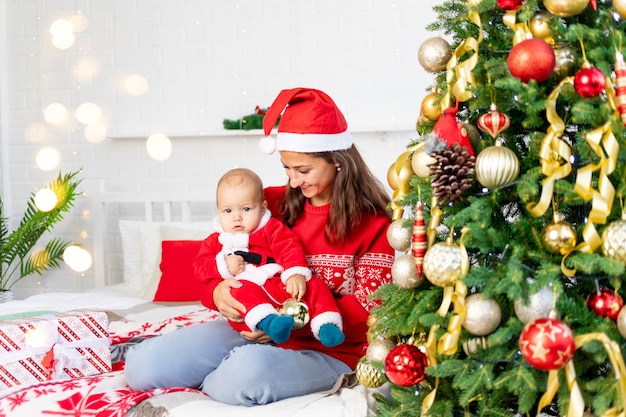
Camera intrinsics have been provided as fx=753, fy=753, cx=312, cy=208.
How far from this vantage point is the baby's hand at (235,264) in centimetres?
188

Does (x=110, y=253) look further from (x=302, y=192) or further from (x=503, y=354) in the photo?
(x=503, y=354)

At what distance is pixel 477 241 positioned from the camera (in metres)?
1.25

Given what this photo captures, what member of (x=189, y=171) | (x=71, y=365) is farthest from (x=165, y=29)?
(x=71, y=365)

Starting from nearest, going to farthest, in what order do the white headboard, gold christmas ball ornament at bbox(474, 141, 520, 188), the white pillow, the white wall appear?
gold christmas ball ornament at bbox(474, 141, 520, 188)
the white pillow
the white wall
the white headboard

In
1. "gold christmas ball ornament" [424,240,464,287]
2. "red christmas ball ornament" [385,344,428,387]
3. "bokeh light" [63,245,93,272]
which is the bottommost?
"bokeh light" [63,245,93,272]

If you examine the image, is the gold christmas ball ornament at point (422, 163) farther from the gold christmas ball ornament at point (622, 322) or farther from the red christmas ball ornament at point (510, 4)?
the gold christmas ball ornament at point (622, 322)

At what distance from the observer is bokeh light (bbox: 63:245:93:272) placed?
3607 millimetres

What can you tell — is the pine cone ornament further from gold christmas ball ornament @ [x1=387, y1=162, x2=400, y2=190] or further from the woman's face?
the woman's face

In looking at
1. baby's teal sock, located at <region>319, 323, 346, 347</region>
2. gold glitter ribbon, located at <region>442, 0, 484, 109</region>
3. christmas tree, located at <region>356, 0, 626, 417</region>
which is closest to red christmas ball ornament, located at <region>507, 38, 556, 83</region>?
christmas tree, located at <region>356, 0, 626, 417</region>

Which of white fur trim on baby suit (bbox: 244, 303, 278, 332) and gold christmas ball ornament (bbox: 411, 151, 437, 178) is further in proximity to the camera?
white fur trim on baby suit (bbox: 244, 303, 278, 332)

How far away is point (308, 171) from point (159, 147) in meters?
1.78

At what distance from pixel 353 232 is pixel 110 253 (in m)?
2.01

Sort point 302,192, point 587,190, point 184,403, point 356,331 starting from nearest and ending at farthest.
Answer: point 587,190 → point 184,403 → point 356,331 → point 302,192

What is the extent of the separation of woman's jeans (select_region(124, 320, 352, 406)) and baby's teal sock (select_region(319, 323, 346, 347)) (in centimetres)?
7
